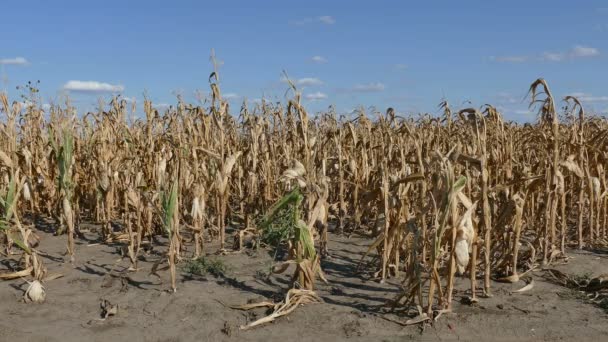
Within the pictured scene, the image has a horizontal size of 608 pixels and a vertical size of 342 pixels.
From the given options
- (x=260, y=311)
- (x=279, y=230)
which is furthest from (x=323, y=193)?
(x=279, y=230)

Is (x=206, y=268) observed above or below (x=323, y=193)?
below

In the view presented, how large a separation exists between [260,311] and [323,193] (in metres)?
1.02

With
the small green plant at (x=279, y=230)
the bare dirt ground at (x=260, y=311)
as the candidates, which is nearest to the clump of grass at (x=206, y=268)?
the bare dirt ground at (x=260, y=311)

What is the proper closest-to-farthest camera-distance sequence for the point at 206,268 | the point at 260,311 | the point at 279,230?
the point at 260,311
the point at 206,268
the point at 279,230

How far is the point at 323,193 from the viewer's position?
4664 mm

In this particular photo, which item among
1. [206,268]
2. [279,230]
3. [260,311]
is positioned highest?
[279,230]

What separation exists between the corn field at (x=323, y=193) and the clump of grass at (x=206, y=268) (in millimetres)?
201

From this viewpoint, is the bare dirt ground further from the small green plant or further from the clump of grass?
the small green plant

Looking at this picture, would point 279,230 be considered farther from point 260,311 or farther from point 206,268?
point 260,311

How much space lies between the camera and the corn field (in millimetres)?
4344

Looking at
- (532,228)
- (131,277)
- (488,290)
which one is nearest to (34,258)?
(131,277)

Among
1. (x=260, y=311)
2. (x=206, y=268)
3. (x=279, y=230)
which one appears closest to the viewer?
(x=260, y=311)

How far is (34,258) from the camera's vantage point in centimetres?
530

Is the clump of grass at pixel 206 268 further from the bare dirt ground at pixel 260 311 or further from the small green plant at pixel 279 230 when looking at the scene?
the small green plant at pixel 279 230
